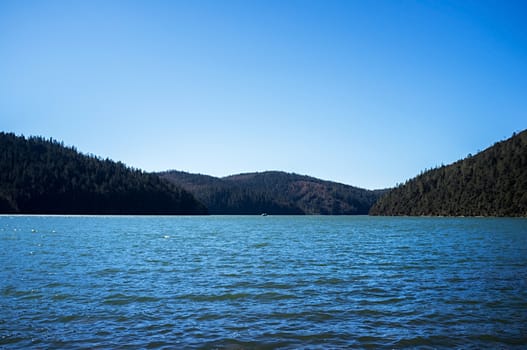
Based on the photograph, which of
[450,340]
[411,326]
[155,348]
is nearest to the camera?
[155,348]

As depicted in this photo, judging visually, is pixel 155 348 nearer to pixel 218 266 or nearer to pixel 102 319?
pixel 102 319

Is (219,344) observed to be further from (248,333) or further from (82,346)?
(82,346)

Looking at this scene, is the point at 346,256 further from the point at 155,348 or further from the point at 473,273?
the point at 155,348

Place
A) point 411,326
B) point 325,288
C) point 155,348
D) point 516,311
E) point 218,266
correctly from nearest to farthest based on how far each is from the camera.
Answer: point 155,348 → point 411,326 → point 516,311 → point 325,288 → point 218,266

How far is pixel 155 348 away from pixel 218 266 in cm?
2119

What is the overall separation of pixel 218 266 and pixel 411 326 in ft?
→ 69.3

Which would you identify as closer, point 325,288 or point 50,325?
point 50,325

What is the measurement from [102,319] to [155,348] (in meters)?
5.11

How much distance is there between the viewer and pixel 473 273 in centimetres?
3238

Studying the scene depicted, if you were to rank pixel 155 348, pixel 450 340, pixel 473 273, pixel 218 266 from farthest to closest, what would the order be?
pixel 218 266 → pixel 473 273 → pixel 450 340 → pixel 155 348

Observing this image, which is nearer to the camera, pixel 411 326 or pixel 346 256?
pixel 411 326

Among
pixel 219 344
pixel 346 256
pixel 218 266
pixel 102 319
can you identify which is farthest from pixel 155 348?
pixel 346 256

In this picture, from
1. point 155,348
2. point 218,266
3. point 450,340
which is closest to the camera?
point 155,348

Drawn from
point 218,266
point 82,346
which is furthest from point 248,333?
point 218,266
